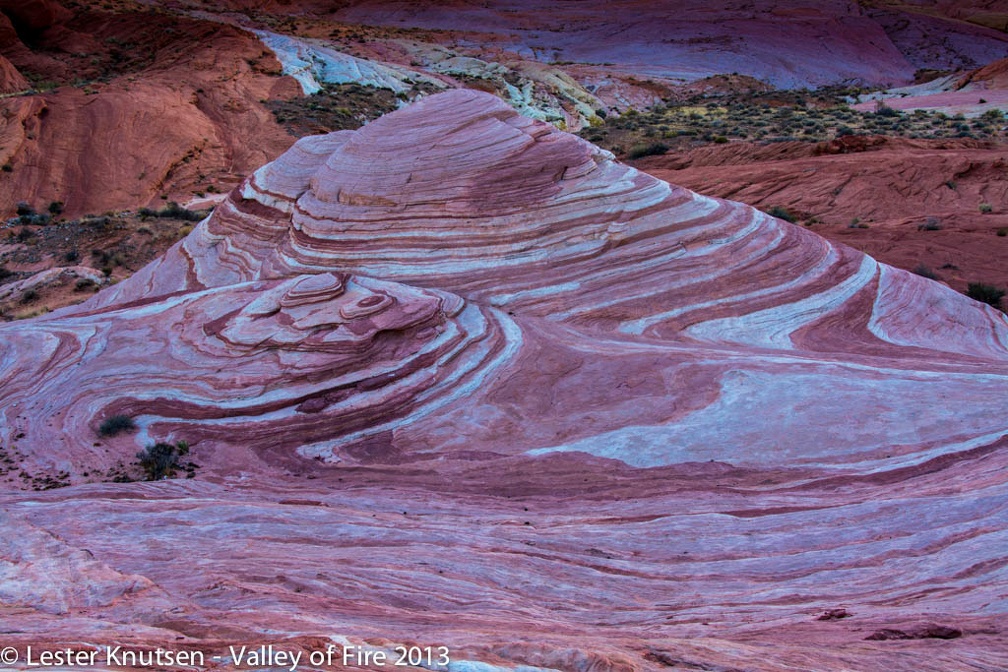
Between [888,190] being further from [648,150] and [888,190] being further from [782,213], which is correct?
[648,150]

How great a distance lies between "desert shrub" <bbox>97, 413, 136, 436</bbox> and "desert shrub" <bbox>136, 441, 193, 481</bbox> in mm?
579

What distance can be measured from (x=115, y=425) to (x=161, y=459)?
1094mm

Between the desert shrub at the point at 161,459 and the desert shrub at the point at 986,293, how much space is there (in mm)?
15761

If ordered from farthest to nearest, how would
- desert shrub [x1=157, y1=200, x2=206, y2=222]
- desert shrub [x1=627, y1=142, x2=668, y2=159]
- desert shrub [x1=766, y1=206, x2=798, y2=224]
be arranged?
desert shrub [x1=627, y1=142, x2=668, y2=159] < desert shrub [x1=157, y1=200, x2=206, y2=222] < desert shrub [x1=766, y1=206, x2=798, y2=224]

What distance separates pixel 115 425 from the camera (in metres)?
9.29

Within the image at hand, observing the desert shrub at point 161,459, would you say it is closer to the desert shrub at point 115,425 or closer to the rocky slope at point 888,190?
the desert shrub at point 115,425

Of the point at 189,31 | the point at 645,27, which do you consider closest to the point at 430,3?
the point at 645,27

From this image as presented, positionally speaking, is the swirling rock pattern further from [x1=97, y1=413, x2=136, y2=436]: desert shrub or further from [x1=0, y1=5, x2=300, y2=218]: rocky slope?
[x1=0, y1=5, x2=300, y2=218]: rocky slope

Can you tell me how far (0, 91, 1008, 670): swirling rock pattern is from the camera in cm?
545

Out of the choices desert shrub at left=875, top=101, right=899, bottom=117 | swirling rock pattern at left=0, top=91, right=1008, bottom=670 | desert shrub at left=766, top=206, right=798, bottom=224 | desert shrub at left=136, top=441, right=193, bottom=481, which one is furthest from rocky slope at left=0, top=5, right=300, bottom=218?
desert shrub at left=875, top=101, right=899, bottom=117

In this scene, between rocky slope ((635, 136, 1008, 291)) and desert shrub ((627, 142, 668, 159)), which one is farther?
desert shrub ((627, 142, 668, 159))

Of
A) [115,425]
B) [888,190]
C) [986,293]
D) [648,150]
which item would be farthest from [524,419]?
[648,150]

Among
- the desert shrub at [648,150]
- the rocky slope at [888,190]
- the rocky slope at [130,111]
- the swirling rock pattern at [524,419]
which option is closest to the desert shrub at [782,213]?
the rocky slope at [888,190]

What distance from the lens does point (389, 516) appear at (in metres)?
7.41
